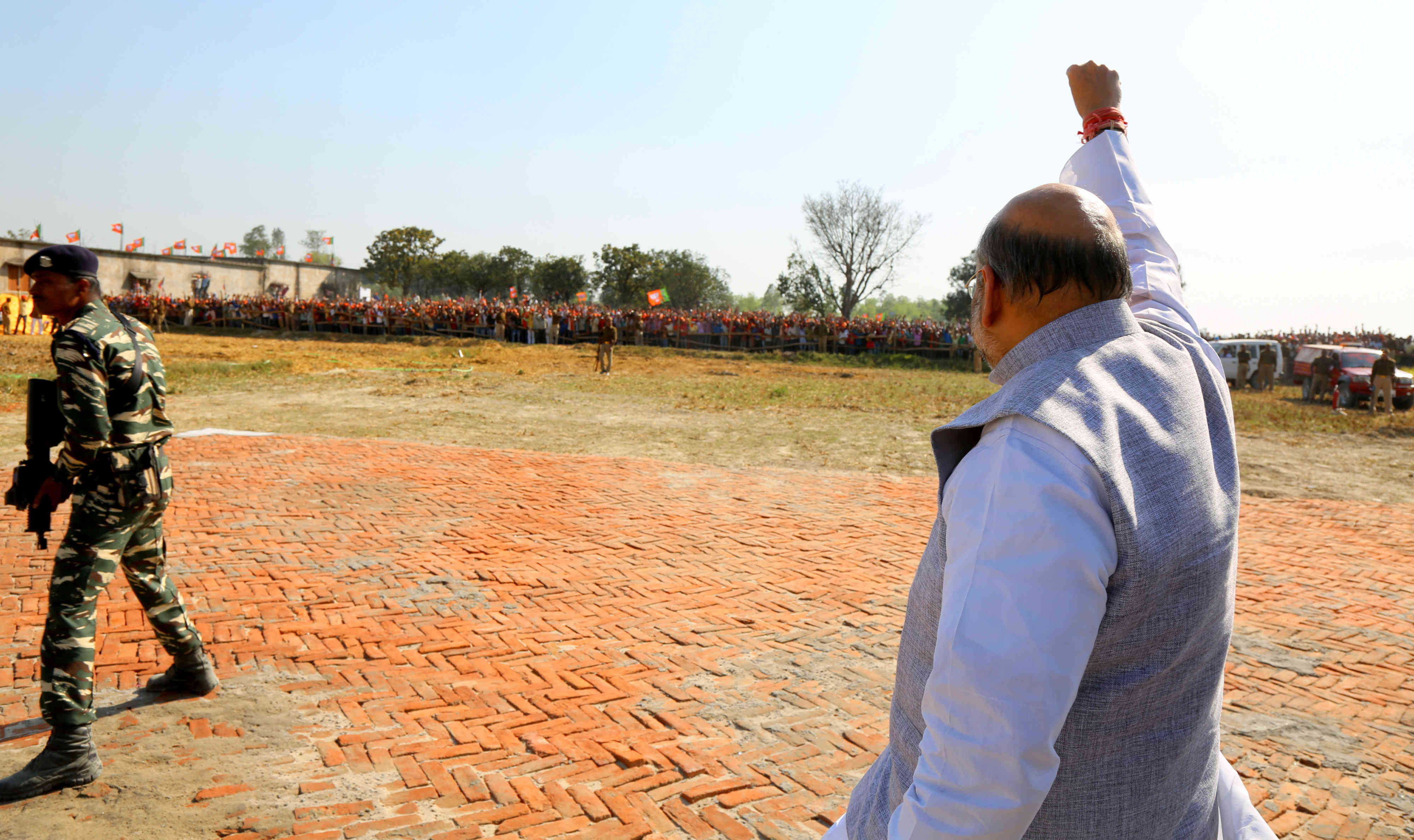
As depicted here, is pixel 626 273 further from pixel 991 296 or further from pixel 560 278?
pixel 991 296

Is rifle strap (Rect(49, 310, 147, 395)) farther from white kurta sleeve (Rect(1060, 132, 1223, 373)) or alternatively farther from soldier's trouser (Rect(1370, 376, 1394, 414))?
soldier's trouser (Rect(1370, 376, 1394, 414))

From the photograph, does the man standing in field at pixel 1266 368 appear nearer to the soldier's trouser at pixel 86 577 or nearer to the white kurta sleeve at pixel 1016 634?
the soldier's trouser at pixel 86 577

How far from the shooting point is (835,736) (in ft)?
13.0

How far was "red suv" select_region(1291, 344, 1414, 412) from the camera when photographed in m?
22.3

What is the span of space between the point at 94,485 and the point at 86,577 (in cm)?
36

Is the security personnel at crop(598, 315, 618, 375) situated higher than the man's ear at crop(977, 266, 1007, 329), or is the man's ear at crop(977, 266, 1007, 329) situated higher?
the man's ear at crop(977, 266, 1007, 329)

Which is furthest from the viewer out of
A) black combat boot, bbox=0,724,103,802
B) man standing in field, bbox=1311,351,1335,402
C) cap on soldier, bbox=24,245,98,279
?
man standing in field, bbox=1311,351,1335,402

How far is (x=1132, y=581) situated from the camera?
1.15 metres

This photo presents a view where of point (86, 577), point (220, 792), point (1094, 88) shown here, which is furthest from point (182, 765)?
point (1094, 88)

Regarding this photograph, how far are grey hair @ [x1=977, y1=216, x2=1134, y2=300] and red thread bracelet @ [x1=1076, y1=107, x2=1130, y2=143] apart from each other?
32.9 inches

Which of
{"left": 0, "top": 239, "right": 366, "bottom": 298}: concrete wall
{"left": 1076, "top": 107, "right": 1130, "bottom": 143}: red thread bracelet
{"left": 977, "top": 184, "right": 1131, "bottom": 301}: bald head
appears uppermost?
{"left": 0, "top": 239, "right": 366, "bottom": 298}: concrete wall

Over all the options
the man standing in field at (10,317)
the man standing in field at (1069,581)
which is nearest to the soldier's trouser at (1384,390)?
the man standing in field at (1069,581)

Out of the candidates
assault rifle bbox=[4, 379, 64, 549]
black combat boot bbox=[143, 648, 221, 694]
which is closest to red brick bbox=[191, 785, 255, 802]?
black combat boot bbox=[143, 648, 221, 694]

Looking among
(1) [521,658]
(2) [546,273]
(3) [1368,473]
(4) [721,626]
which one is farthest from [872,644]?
(2) [546,273]
